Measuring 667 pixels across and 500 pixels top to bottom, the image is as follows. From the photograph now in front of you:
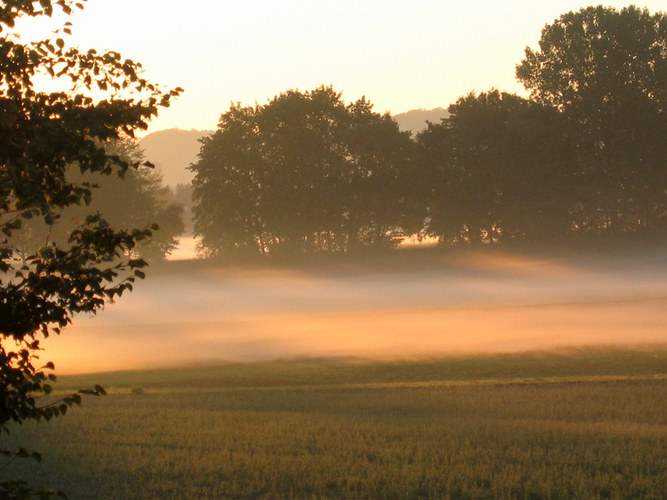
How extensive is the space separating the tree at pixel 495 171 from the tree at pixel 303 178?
9.45 feet

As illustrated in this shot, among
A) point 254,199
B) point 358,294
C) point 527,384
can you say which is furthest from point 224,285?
point 527,384

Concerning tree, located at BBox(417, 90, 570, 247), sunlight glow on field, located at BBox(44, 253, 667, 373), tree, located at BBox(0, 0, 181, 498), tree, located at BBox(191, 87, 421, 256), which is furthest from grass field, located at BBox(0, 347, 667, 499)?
tree, located at BBox(191, 87, 421, 256)

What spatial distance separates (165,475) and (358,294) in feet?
176

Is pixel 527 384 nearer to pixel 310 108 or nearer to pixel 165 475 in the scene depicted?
pixel 165 475

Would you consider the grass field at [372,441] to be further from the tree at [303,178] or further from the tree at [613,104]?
the tree at [303,178]

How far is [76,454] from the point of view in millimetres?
14227

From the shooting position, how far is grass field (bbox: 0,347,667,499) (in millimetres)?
11945

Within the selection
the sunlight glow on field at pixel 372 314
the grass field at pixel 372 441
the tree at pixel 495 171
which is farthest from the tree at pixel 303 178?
the grass field at pixel 372 441

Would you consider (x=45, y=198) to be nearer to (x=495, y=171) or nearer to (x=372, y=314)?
(x=372, y=314)

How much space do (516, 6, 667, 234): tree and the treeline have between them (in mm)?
107

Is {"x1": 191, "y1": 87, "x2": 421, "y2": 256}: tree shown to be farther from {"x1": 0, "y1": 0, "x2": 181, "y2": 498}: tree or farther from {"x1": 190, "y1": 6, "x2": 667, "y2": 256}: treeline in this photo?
{"x1": 0, "y1": 0, "x2": 181, "y2": 498}: tree

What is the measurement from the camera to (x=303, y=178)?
2977 inches

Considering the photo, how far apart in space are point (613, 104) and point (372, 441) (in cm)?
6066

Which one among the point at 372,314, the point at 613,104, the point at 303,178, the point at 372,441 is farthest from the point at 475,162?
the point at 372,441
